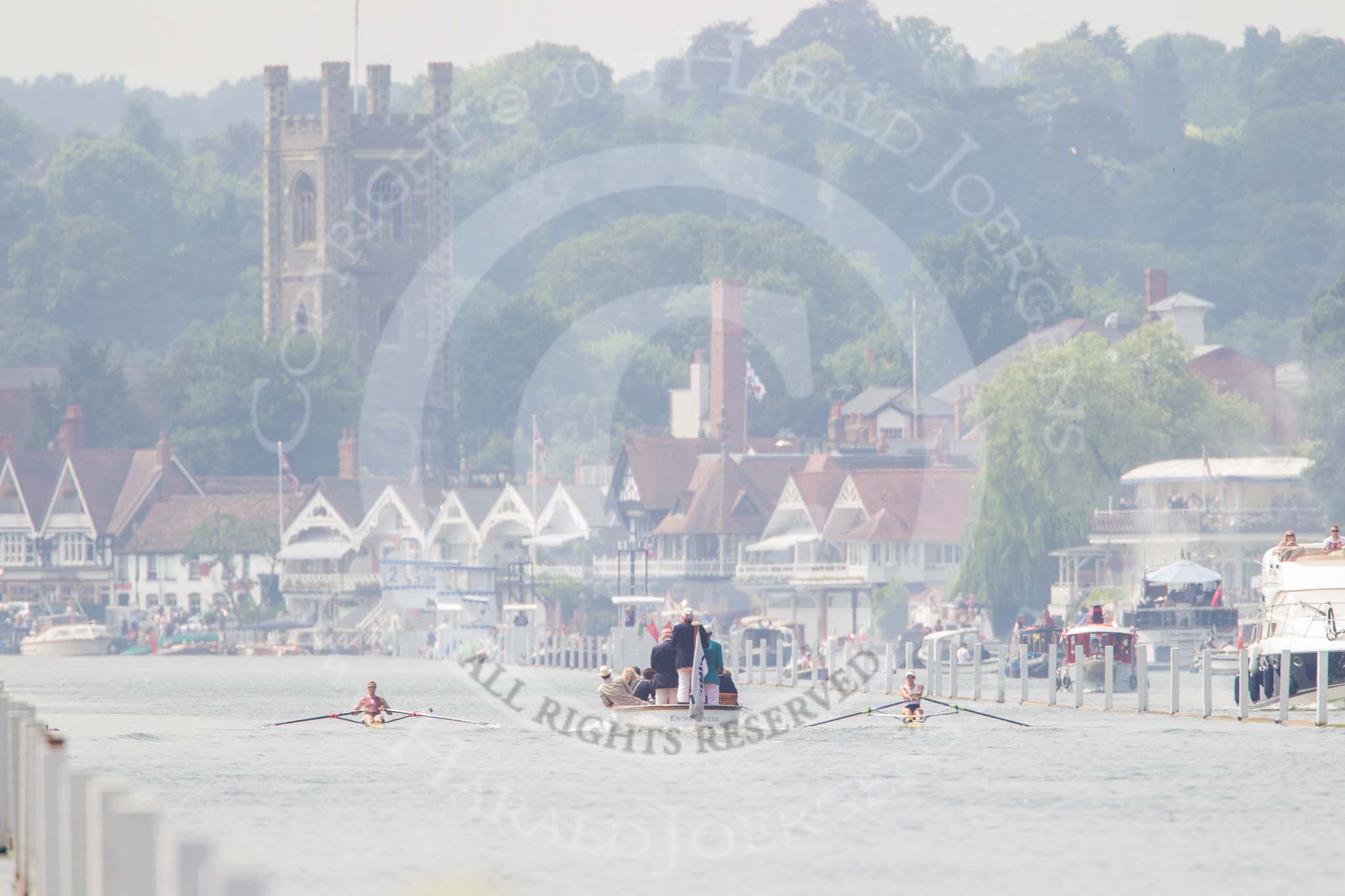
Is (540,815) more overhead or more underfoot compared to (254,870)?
more underfoot

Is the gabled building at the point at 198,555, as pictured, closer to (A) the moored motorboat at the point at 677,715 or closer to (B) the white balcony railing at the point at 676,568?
(B) the white balcony railing at the point at 676,568

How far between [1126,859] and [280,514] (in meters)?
153

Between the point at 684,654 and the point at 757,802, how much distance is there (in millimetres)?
9747

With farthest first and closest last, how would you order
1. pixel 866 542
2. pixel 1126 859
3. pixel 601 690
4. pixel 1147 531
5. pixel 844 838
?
pixel 866 542 < pixel 1147 531 < pixel 601 690 < pixel 844 838 < pixel 1126 859

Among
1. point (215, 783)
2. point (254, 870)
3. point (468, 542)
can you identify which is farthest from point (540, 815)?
point (468, 542)

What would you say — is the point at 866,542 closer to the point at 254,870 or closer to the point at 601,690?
the point at 601,690

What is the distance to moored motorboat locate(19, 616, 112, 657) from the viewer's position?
165625mm

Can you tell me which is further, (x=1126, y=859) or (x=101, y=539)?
(x=101, y=539)

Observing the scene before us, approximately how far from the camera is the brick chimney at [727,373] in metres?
173

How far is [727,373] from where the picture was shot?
569 feet

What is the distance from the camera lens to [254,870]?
62.4ft

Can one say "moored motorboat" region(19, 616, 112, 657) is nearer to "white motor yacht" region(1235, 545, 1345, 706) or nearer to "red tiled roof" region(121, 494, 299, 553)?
"red tiled roof" region(121, 494, 299, 553)

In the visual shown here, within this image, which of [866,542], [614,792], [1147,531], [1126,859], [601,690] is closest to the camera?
[1126,859]

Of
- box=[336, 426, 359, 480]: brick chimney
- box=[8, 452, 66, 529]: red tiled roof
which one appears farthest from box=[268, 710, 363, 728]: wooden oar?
box=[8, 452, 66, 529]: red tiled roof
